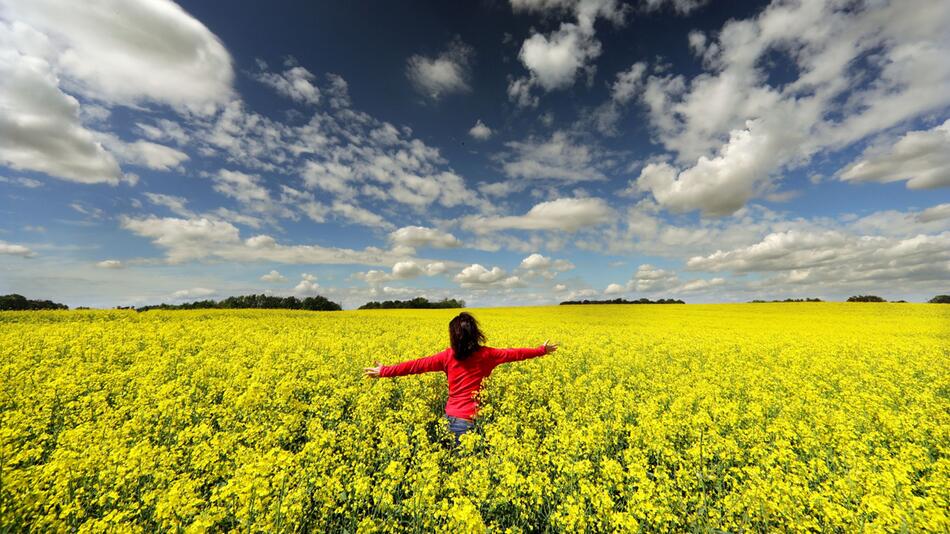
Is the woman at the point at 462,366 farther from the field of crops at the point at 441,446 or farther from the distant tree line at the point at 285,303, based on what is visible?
the distant tree line at the point at 285,303

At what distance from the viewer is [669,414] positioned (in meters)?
5.60

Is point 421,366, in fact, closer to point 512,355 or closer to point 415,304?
point 512,355

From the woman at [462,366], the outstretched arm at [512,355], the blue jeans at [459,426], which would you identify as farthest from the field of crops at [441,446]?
the outstretched arm at [512,355]

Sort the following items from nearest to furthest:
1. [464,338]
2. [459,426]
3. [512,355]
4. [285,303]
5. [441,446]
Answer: [441,446] → [459,426] → [464,338] → [512,355] → [285,303]

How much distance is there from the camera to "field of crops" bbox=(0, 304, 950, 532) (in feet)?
10.8

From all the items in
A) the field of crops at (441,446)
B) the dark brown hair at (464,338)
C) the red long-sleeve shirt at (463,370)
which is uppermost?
the dark brown hair at (464,338)

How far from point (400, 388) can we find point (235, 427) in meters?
3.07

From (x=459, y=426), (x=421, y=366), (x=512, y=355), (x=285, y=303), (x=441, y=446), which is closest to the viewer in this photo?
(x=441, y=446)

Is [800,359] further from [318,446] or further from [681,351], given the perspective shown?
[318,446]

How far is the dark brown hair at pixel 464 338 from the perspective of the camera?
577 cm

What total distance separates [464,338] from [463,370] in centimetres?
54

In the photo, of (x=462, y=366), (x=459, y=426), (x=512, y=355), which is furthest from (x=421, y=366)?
(x=512, y=355)

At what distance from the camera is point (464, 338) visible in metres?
5.78

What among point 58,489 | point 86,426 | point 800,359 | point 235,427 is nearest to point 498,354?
point 235,427
